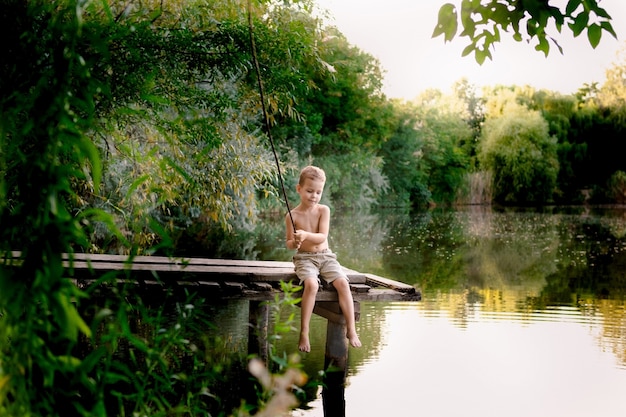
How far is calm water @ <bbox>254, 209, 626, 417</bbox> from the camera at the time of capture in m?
6.27

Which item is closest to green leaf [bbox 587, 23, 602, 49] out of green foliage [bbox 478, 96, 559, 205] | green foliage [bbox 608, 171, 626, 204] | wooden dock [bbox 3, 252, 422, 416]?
wooden dock [bbox 3, 252, 422, 416]

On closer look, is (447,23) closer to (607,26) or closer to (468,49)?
(468,49)

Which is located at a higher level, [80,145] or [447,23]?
[447,23]

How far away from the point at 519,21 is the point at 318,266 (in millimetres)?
2190

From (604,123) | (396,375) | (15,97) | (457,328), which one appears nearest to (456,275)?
(457,328)

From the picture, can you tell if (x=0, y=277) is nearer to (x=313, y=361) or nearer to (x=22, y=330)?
(x=22, y=330)

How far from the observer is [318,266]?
5789 millimetres

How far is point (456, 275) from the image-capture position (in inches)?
560

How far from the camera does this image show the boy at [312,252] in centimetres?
558

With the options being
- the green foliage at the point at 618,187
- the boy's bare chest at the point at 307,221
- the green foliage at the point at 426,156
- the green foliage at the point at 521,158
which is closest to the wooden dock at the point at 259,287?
the boy's bare chest at the point at 307,221

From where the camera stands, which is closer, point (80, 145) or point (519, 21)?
point (80, 145)

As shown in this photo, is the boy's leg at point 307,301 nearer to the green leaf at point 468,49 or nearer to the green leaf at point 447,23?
the green leaf at point 468,49

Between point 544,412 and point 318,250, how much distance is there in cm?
214

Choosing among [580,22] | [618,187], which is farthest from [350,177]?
[580,22]
